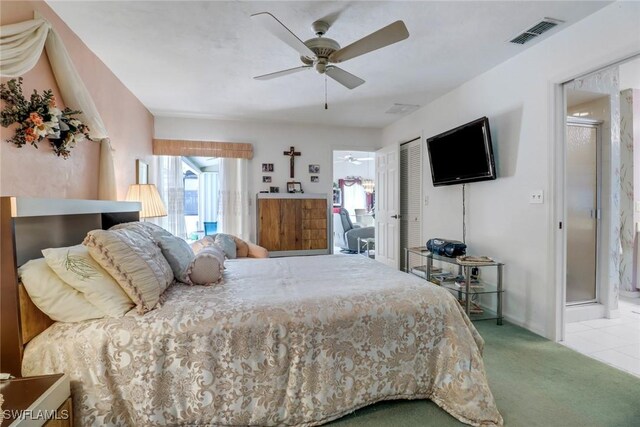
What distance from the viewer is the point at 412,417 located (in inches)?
62.2

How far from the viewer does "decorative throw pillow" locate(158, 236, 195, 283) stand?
6.39ft

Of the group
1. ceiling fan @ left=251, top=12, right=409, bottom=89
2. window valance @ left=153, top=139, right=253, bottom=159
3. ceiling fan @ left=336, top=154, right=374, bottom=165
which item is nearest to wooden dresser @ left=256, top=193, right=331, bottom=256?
window valance @ left=153, top=139, right=253, bottom=159

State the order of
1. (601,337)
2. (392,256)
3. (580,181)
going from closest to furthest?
(601,337) → (580,181) → (392,256)

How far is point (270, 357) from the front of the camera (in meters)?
1.43

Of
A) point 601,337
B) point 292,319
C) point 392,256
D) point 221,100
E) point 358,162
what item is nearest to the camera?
point 292,319

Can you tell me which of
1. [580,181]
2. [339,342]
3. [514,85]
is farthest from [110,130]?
[580,181]

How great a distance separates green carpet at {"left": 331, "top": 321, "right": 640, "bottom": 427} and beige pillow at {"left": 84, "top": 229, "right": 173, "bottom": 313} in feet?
3.77

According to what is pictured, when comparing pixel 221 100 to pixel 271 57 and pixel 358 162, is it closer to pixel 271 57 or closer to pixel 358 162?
pixel 271 57

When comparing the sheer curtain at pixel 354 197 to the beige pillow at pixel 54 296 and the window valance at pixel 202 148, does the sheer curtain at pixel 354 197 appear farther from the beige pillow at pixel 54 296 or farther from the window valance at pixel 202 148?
the beige pillow at pixel 54 296

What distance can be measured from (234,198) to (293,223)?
3.27ft

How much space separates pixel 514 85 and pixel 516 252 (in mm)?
1544

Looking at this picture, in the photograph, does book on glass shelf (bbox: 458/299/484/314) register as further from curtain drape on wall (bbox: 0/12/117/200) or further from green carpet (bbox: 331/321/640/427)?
curtain drape on wall (bbox: 0/12/117/200)

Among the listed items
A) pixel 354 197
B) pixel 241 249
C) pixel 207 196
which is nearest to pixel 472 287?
pixel 241 249

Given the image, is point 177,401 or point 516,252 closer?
point 177,401
